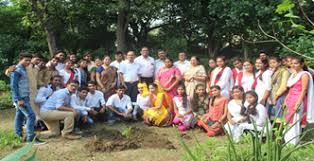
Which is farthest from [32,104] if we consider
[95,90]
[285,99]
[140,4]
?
[140,4]

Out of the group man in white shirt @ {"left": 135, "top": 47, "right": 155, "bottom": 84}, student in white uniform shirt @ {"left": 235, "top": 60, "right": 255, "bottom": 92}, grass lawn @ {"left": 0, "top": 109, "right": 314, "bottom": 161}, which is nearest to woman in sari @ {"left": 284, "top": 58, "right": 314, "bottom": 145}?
grass lawn @ {"left": 0, "top": 109, "right": 314, "bottom": 161}

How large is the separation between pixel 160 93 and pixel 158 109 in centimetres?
34

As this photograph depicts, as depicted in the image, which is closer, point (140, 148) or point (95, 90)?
point (140, 148)

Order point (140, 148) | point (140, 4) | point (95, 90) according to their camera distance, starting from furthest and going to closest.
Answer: point (140, 4), point (95, 90), point (140, 148)

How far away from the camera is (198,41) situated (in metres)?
17.6

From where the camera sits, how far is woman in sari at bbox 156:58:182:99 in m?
7.48

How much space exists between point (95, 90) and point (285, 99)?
3.54 meters

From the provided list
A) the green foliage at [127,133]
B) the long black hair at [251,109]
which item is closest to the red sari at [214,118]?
the long black hair at [251,109]

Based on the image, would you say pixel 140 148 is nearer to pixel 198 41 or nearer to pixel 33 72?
pixel 33 72

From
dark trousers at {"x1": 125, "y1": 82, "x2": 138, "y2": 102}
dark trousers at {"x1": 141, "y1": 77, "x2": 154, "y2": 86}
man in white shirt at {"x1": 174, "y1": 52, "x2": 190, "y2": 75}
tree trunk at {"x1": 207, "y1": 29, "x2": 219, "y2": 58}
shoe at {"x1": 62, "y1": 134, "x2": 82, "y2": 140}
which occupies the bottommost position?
shoe at {"x1": 62, "y1": 134, "x2": 82, "y2": 140}

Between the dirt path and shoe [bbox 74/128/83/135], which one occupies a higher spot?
shoe [bbox 74/128/83/135]

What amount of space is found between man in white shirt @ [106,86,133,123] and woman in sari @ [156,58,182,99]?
0.77m

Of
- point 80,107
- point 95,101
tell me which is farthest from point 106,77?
point 80,107

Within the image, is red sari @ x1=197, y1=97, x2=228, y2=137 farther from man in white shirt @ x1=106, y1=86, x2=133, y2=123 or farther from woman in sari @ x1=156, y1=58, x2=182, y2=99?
man in white shirt @ x1=106, y1=86, x2=133, y2=123
